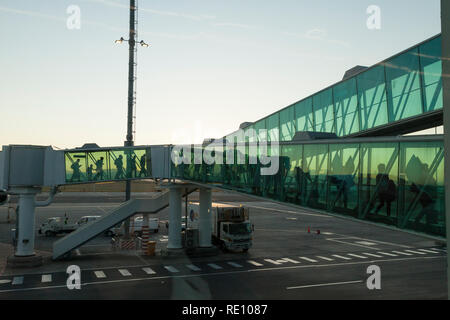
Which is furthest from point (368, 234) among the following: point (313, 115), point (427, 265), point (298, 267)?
point (313, 115)

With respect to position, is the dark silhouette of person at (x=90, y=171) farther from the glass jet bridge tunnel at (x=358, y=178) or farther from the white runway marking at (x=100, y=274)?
the glass jet bridge tunnel at (x=358, y=178)

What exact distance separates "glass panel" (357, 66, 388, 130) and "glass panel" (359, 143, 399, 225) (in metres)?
4.07

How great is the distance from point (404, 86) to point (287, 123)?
14340mm

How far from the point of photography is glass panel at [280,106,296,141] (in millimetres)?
30486

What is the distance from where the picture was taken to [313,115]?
87.9ft

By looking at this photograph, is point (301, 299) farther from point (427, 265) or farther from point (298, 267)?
point (427, 265)

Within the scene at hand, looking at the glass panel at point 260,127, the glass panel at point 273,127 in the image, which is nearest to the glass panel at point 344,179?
the glass panel at point 273,127

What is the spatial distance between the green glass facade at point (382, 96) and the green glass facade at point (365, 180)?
9.88ft

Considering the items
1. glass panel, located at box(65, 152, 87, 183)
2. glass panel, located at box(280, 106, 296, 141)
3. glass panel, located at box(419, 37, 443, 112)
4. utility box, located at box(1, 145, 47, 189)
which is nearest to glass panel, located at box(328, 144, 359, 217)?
glass panel, located at box(419, 37, 443, 112)

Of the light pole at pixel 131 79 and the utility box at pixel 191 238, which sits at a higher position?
the light pole at pixel 131 79

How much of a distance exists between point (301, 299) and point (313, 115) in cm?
1149

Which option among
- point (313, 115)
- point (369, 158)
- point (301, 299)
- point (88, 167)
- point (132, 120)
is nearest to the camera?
point (369, 158)

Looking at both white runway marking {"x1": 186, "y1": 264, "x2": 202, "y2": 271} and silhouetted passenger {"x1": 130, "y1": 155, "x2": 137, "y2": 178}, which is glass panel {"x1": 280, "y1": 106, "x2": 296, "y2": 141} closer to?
white runway marking {"x1": 186, "y1": 264, "x2": 202, "y2": 271}

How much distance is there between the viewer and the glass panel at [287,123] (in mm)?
30486
